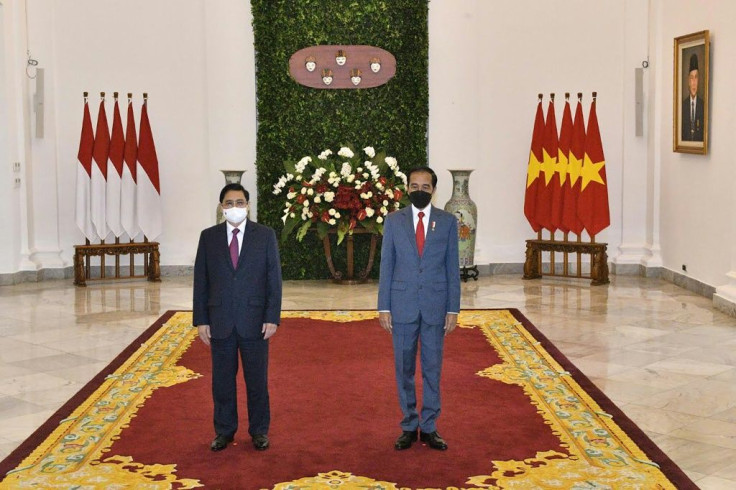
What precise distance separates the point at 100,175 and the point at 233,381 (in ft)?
26.9

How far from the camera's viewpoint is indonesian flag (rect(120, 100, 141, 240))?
1341 centimetres

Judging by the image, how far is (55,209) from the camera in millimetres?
13703

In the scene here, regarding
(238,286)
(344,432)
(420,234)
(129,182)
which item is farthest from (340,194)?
(238,286)

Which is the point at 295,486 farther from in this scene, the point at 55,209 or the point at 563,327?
the point at 55,209

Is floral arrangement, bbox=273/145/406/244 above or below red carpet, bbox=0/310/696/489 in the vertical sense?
above

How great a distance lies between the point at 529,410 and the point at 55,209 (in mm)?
9026

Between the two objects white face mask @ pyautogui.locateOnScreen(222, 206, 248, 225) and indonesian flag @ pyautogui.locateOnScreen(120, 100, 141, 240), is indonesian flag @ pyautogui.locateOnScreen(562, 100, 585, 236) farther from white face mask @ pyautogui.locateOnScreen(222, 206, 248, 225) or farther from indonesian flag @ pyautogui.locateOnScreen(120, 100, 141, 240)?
white face mask @ pyautogui.locateOnScreen(222, 206, 248, 225)

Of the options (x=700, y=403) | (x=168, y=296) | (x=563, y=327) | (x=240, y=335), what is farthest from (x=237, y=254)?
(x=168, y=296)

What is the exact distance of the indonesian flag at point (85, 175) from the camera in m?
13.3

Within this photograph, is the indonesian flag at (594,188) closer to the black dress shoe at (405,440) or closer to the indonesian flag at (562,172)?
the indonesian flag at (562,172)

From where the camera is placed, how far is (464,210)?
1276 centimetres

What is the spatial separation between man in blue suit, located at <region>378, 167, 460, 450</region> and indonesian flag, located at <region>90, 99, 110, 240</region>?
27.4ft

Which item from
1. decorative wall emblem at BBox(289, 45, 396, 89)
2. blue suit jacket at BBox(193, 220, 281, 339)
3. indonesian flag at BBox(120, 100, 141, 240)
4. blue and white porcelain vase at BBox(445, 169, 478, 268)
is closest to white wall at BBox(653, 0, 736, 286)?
blue and white porcelain vase at BBox(445, 169, 478, 268)

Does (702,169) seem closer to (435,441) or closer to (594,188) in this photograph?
(594,188)
